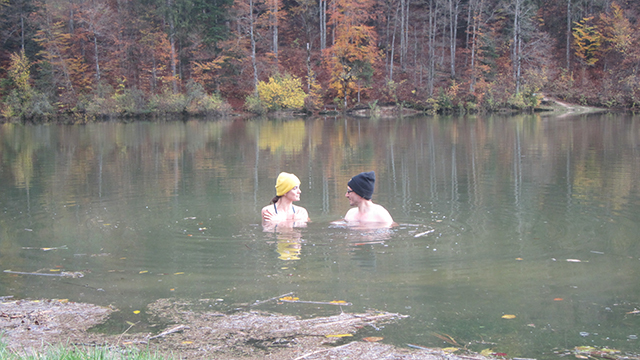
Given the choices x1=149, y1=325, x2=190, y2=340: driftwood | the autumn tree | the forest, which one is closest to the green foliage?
the forest

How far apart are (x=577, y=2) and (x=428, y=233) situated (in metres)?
57.3

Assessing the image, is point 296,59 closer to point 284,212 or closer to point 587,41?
point 587,41

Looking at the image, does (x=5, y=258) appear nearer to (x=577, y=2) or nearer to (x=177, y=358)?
(x=177, y=358)

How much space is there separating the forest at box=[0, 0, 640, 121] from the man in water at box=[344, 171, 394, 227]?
43.4 m

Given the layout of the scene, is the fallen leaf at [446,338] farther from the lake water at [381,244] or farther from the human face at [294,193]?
the human face at [294,193]

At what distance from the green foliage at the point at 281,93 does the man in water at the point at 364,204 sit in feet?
144

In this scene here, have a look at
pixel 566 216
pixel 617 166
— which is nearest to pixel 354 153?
pixel 617 166

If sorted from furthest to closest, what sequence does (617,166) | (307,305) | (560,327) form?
(617,166) < (307,305) < (560,327)

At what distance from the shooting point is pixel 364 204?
347 inches

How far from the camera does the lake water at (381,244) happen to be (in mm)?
5266

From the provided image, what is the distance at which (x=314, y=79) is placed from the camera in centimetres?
5488

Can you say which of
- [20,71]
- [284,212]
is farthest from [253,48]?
[284,212]

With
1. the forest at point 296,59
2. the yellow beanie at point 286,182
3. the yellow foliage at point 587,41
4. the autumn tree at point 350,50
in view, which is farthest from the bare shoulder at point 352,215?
the yellow foliage at point 587,41

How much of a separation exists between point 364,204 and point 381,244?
3.25ft
